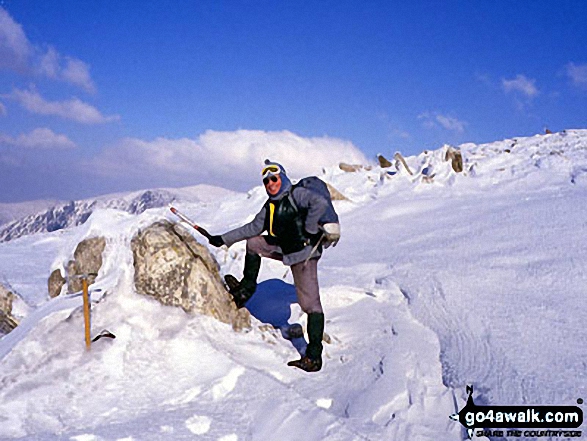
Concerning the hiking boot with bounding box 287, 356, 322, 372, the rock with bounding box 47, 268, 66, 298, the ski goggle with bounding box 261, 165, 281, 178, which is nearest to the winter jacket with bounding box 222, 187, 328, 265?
the ski goggle with bounding box 261, 165, 281, 178

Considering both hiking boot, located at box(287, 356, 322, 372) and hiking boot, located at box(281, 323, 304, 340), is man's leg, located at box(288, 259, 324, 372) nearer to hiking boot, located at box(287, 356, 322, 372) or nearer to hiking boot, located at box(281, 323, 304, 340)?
hiking boot, located at box(287, 356, 322, 372)

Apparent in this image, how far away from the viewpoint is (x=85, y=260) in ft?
19.7

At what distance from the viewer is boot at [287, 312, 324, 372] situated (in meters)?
4.08

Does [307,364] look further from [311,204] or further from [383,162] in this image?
[383,162]

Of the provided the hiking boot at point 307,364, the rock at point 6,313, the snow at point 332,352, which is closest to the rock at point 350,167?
the snow at point 332,352

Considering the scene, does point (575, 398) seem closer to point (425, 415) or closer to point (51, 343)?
point (425, 415)

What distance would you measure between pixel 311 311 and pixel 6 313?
18.0 ft

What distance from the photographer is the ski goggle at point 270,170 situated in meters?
4.29

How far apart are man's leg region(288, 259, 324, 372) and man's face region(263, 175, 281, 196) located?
2.41ft

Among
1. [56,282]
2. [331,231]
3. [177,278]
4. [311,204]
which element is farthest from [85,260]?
[331,231]

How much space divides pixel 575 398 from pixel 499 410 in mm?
525

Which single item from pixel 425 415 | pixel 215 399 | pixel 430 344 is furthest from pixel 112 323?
pixel 430 344

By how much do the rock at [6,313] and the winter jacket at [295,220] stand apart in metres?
4.96

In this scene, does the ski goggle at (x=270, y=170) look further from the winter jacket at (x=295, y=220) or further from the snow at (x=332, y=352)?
the snow at (x=332, y=352)
